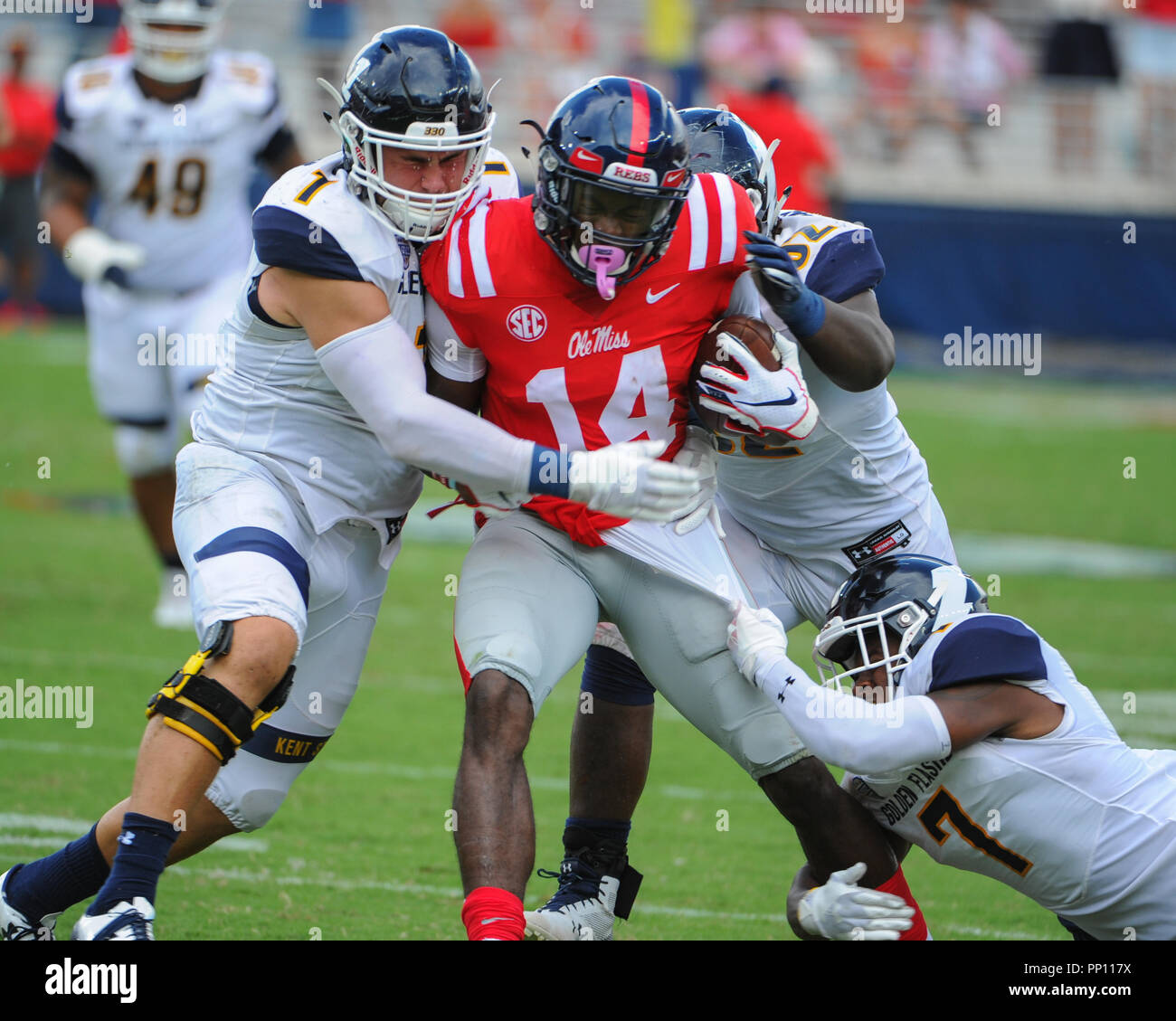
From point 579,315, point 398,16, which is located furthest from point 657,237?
point 398,16

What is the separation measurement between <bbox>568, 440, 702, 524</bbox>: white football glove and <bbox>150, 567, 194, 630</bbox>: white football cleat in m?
4.00

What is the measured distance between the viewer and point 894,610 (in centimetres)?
354

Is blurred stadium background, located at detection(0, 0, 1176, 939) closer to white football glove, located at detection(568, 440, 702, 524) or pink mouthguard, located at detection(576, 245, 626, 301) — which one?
white football glove, located at detection(568, 440, 702, 524)

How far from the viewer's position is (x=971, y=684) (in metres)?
3.37

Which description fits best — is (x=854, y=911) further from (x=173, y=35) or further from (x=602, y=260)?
(x=173, y=35)

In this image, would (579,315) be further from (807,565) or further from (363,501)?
(807,565)

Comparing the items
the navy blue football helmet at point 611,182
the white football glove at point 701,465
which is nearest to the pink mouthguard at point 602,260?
the navy blue football helmet at point 611,182

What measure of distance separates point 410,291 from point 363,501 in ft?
1.68

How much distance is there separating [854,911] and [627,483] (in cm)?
106

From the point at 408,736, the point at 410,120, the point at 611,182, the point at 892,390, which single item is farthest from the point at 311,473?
the point at 892,390

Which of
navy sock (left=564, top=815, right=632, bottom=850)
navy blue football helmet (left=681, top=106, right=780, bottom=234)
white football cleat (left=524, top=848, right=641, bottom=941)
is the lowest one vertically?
white football cleat (left=524, top=848, right=641, bottom=941)

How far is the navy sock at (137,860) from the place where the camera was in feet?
10.5

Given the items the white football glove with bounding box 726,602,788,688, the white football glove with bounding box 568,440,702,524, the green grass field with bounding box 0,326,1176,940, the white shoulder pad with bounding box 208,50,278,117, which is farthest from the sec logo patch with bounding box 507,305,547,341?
the white shoulder pad with bounding box 208,50,278,117

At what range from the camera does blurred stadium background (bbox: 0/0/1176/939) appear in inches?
185
